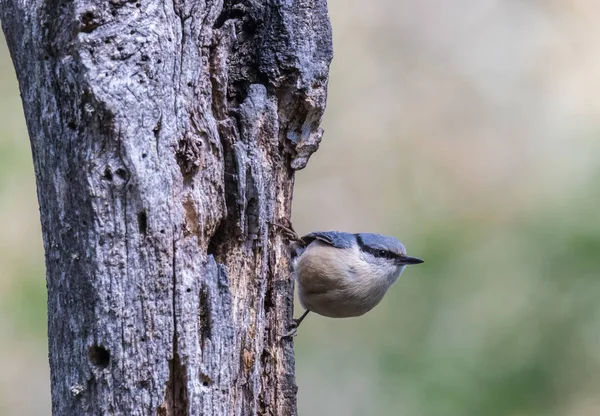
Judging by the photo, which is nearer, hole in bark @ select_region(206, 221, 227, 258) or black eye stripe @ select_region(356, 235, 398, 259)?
hole in bark @ select_region(206, 221, 227, 258)

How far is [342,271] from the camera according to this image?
3996mm

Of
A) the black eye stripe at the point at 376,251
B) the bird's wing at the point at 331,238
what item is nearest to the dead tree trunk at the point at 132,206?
Answer: the bird's wing at the point at 331,238

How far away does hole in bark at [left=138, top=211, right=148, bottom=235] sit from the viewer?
2.20 m

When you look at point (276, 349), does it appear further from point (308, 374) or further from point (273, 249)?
point (308, 374)

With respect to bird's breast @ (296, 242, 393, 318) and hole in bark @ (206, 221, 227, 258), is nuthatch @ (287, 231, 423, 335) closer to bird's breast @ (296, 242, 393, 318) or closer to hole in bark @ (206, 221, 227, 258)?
bird's breast @ (296, 242, 393, 318)

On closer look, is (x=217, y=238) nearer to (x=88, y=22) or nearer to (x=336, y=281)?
(x=88, y=22)

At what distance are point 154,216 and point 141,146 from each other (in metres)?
0.23

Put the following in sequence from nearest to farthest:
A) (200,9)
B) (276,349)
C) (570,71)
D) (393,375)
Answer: (200,9) → (276,349) → (393,375) → (570,71)

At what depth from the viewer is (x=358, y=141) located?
6398 mm

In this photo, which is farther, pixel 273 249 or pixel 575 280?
pixel 575 280

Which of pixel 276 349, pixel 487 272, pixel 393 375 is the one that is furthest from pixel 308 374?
pixel 276 349

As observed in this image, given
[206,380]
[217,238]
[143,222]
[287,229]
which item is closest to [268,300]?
[287,229]

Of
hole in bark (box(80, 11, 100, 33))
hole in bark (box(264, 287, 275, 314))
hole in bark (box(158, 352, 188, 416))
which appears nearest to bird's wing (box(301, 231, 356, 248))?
hole in bark (box(264, 287, 275, 314))

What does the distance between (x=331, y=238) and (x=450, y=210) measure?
249cm
